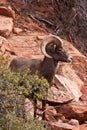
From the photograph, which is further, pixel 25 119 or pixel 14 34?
pixel 14 34

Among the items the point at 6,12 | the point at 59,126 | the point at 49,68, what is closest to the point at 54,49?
the point at 49,68

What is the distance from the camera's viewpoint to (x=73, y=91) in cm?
1244

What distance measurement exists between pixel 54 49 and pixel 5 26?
162 inches

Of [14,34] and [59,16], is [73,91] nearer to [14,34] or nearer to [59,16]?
[14,34]

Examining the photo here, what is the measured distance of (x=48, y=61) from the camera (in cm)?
1092

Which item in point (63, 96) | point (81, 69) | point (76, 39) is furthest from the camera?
point (76, 39)

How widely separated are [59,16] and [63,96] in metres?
7.64

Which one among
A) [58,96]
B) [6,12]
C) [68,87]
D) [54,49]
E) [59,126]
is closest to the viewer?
[59,126]

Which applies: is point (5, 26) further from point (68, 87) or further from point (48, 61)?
point (48, 61)

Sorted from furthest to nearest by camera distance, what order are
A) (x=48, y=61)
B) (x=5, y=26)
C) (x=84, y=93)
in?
(x=5, y=26), (x=84, y=93), (x=48, y=61)

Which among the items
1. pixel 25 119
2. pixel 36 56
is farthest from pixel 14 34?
pixel 25 119

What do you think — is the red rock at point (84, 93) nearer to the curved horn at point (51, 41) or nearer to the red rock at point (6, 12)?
the curved horn at point (51, 41)

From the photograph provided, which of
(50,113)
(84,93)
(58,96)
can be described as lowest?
(84,93)

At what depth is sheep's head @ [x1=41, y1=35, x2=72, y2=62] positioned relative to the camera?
10.9 meters
